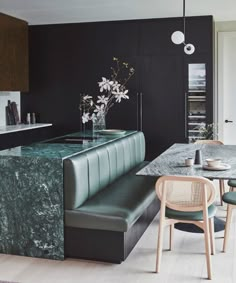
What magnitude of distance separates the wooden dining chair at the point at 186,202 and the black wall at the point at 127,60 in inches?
128

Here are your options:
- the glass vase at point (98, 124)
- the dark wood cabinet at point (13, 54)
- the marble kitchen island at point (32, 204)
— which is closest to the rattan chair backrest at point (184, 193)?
the marble kitchen island at point (32, 204)

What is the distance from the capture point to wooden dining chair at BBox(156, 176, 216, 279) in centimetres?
302

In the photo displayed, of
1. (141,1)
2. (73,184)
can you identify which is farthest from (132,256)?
(141,1)

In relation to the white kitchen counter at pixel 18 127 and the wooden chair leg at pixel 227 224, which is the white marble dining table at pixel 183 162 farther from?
the white kitchen counter at pixel 18 127

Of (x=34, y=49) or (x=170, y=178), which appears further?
(x=34, y=49)

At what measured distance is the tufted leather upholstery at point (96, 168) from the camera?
11.0 ft

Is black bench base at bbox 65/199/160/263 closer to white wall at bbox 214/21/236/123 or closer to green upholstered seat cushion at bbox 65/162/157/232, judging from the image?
green upholstered seat cushion at bbox 65/162/157/232

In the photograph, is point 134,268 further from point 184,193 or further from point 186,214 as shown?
point 184,193

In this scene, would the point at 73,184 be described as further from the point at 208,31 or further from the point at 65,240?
the point at 208,31

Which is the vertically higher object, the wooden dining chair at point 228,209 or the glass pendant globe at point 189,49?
the glass pendant globe at point 189,49

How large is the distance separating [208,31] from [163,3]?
109 cm

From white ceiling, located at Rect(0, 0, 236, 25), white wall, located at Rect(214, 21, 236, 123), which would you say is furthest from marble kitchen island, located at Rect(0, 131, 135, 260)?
white wall, located at Rect(214, 21, 236, 123)

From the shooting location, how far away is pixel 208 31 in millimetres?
6051

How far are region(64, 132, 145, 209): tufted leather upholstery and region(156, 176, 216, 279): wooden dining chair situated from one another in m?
0.70
